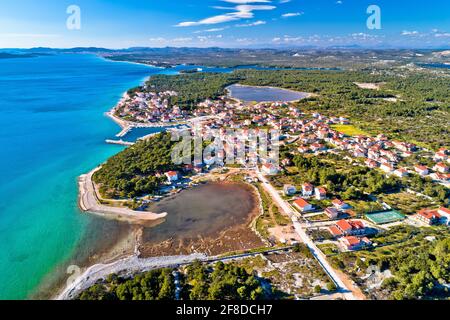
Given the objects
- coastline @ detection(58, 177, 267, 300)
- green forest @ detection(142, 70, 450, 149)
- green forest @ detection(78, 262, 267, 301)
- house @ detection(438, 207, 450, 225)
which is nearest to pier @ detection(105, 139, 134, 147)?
coastline @ detection(58, 177, 267, 300)

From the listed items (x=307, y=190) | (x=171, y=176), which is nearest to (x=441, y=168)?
(x=307, y=190)

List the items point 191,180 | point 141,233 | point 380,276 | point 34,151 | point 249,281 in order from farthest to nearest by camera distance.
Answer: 1. point 34,151
2. point 191,180
3. point 141,233
4. point 380,276
5. point 249,281

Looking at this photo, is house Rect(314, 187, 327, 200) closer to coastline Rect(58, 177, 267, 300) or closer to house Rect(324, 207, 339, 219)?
house Rect(324, 207, 339, 219)

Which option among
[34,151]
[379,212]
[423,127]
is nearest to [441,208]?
[379,212]

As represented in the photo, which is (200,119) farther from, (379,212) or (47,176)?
(379,212)

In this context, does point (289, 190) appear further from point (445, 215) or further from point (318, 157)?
point (445, 215)

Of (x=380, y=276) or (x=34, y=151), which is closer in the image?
(x=380, y=276)
